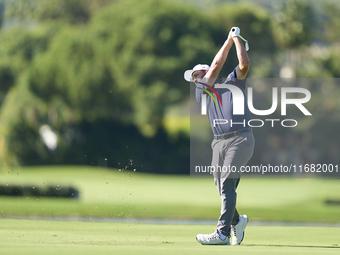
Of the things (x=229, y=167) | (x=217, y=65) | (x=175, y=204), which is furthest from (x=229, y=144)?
(x=175, y=204)

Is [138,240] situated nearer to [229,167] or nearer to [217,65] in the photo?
[229,167]

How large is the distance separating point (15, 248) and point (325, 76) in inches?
2175

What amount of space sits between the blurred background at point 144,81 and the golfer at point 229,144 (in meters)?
41.4

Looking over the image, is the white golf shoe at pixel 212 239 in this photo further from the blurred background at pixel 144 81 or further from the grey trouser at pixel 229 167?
the blurred background at pixel 144 81

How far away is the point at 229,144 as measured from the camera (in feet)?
30.9

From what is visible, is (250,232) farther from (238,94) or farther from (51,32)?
(51,32)

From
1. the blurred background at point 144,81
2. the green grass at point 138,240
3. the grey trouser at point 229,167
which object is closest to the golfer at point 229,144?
the grey trouser at point 229,167

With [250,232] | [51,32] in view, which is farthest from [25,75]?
[250,232]

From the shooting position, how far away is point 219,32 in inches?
2421

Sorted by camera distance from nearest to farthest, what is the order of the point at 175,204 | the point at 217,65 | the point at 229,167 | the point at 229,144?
the point at 229,167, the point at 229,144, the point at 217,65, the point at 175,204

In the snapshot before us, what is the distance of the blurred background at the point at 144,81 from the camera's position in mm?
55594

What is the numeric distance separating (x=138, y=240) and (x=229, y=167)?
1.56 metres

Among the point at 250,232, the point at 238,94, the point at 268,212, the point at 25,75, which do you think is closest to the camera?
the point at 238,94

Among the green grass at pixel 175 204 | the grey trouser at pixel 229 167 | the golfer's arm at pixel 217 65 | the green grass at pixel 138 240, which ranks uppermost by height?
the golfer's arm at pixel 217 65
